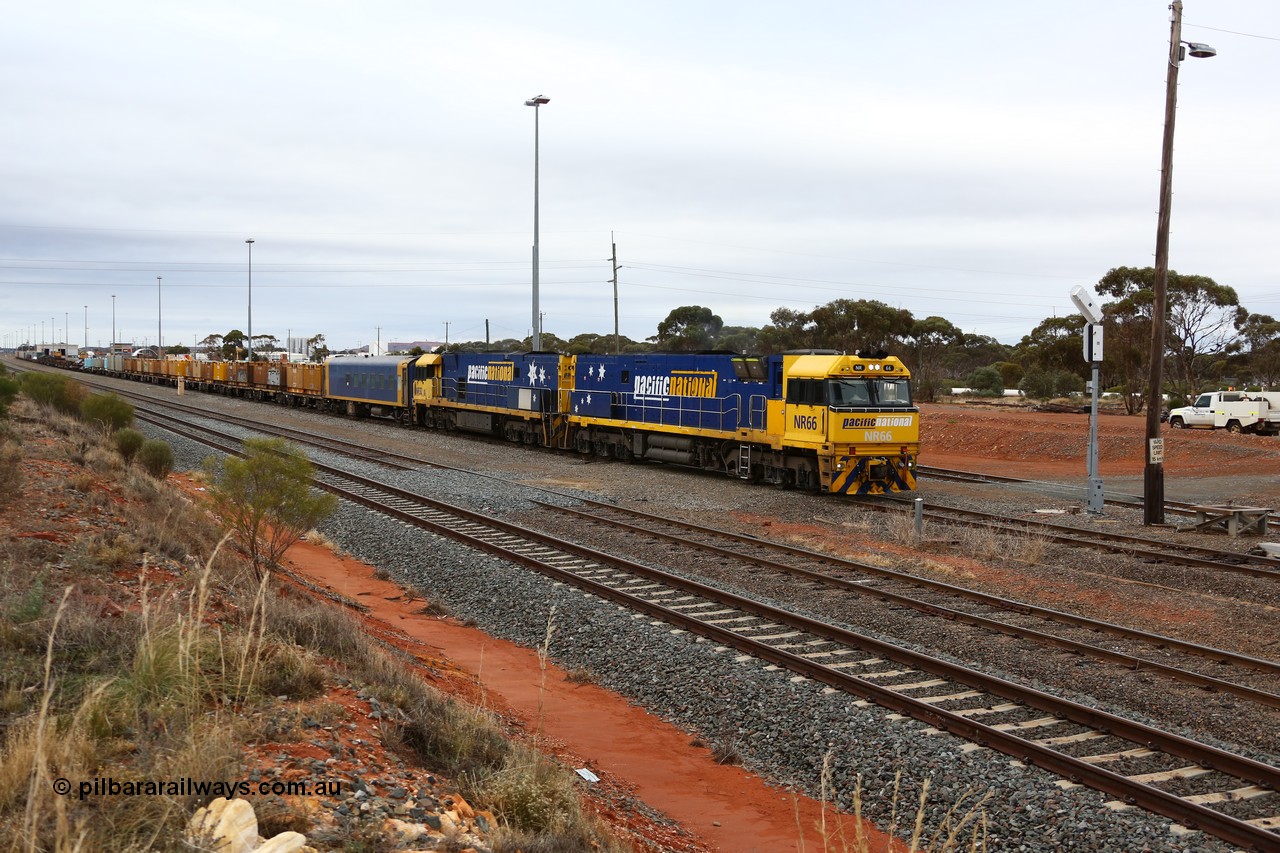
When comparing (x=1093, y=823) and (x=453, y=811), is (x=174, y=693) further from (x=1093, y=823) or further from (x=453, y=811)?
(x=1093, y=823)

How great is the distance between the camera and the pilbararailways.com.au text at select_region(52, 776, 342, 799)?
4.59 m

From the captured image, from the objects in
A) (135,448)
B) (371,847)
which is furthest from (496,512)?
(371,847)

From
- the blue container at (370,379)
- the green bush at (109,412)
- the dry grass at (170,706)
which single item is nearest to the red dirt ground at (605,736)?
the dry grass at (170,706)

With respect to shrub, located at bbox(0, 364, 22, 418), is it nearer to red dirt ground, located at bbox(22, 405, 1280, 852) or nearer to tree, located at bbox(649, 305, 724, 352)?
red dirt ground, located at bbox(22, 405, 1280, 852)

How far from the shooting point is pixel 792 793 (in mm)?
7625

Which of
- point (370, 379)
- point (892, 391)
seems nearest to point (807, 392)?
point (892, 391)

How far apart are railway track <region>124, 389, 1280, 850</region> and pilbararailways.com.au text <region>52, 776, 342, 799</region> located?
214 inches

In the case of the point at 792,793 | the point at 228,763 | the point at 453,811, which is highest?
the point at 228,763

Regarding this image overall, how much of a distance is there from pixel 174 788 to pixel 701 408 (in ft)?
72.7

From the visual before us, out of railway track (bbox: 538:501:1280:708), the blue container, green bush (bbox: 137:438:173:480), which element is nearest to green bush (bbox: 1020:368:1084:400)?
the blue container

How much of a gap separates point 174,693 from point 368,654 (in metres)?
2.78

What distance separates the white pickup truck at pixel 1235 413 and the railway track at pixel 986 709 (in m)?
33.7

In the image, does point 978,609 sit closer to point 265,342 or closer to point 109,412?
point 109,412

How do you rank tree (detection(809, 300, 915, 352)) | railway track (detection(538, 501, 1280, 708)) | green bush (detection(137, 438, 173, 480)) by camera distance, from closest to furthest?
1. railway track (detection(538, 501, 1280, 708))
2. green bush (detection(137, 438, 173, 480))
3. tree (detection(809, 300, 915, 352))
